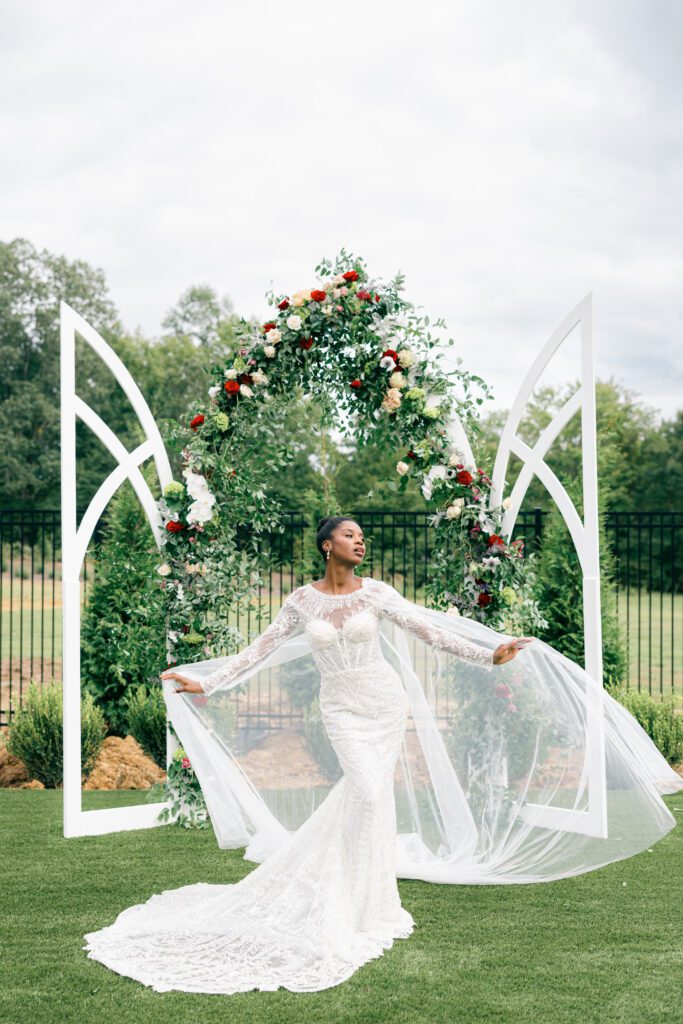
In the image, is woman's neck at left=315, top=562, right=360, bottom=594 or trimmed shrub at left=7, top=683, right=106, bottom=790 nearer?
woman's neck at left=315, top=562, right=360, bottom=594

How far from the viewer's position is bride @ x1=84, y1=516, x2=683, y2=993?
4738mm

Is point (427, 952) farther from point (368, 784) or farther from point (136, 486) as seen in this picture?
point (136, 486)

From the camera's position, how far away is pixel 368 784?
5062mm

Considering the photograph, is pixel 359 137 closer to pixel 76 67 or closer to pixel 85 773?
pixel 76 67

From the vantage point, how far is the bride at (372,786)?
474cm

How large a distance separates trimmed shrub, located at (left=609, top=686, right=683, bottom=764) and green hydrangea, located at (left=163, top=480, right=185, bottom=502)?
445cm

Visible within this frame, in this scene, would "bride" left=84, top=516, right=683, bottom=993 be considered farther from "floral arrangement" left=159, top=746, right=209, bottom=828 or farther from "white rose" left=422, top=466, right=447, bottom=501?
"white rose" left=422, top=466, right=447, bottom=501

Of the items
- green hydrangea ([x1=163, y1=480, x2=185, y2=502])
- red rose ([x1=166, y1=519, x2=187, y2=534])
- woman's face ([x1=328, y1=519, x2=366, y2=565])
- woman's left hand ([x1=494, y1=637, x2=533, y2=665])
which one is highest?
green hydrangea ([x1=163, y1=480, x2=185, y2=502])

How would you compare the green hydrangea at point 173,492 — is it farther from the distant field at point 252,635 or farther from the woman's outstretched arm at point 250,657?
the distant field at point 252,635

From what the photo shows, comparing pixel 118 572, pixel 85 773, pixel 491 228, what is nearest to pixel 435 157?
pixel 491 228

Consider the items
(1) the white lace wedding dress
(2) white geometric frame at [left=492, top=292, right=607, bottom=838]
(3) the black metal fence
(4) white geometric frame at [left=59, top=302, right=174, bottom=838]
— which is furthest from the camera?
(3) the black metal fence

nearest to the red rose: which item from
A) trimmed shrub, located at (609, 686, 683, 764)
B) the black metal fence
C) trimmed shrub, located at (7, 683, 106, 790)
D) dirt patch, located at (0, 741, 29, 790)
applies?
trimmed shrub, located at (7, 683, 106, 790)

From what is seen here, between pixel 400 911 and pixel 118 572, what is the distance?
5.73 metres

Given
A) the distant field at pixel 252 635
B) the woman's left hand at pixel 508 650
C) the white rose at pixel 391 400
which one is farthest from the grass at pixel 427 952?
the distant field at pixel 252 635
